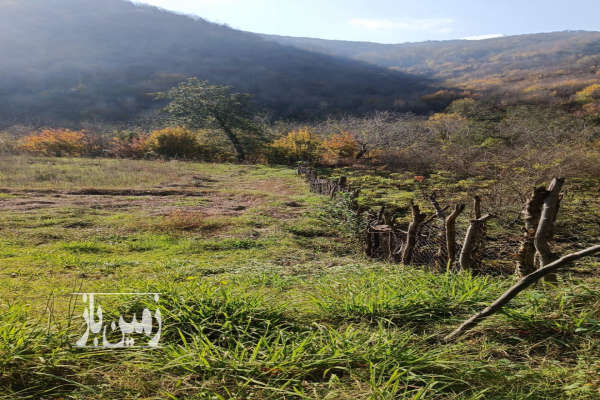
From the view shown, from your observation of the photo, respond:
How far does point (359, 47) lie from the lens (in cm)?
12688

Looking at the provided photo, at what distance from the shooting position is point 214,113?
1033 inches

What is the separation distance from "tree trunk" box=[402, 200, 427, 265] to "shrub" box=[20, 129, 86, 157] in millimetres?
26182

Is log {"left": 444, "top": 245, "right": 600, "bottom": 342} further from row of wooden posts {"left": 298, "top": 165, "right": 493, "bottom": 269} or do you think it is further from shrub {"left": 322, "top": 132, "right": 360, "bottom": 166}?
shrub {"left": 322, "top": 132, "right": 360, "bottom": 166}

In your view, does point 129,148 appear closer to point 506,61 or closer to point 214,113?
point 214,113

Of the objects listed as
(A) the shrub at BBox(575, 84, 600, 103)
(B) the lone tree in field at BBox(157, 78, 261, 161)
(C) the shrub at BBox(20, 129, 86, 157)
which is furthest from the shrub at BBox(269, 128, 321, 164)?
(A) the shrub at BBox(575, 84, 600, 103)

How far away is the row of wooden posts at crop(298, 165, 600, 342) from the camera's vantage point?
1.65 meters

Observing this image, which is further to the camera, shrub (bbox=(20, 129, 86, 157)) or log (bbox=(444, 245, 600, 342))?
shrub (bbox=(20, 129, 86, 157))

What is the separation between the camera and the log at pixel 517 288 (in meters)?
1.50

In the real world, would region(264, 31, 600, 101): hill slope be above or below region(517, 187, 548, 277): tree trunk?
above

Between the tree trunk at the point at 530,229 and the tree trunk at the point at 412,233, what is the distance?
5.11ft

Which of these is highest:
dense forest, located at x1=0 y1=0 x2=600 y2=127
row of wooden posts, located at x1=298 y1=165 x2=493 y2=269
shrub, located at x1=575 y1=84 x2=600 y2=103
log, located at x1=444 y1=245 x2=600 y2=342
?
dense forest, located at x1=0 y1=0 x2=600 y2=127

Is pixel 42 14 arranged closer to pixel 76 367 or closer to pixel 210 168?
pixel 210 168

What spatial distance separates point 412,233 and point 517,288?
2.76 meters

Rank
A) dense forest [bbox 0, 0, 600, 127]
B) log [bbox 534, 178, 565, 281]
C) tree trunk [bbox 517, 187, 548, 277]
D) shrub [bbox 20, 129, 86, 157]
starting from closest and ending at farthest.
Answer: log [bbox 534, 178, 565, 281] → tree trunk [bbox 517, 187, 548, 277] → shrub [bbox 20, 129, 86, 157] → dense forest [bbox 0, 0, 600, 127]
